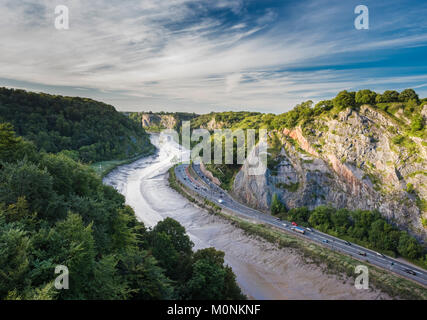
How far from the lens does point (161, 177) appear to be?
65938mm

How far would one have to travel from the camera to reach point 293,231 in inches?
1299

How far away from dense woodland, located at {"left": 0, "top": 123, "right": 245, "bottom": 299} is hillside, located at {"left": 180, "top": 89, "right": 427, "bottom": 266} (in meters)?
25.8

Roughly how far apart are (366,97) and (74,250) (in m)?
46.2

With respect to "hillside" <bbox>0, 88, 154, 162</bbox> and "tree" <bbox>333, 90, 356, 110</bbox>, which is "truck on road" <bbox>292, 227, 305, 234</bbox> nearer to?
"tree" <bbox>333, 90, 356, 110</bbox>

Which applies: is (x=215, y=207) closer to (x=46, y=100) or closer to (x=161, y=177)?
(x=161, y=177)

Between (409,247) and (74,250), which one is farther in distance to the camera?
(409,247)

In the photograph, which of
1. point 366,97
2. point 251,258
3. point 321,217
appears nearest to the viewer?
point 251,258

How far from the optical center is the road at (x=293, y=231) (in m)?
25.2

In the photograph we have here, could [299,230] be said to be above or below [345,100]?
below

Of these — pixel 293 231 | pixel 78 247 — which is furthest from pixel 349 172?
pixel 78 247

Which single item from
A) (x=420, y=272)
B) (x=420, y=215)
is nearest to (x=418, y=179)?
(x=420, y=215)

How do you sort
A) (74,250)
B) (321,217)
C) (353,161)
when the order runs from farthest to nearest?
(353,161)
(321,217)
(74,250)

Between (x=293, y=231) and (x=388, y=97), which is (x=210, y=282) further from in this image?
(x=388, y=97)

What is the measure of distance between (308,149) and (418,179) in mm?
15961
